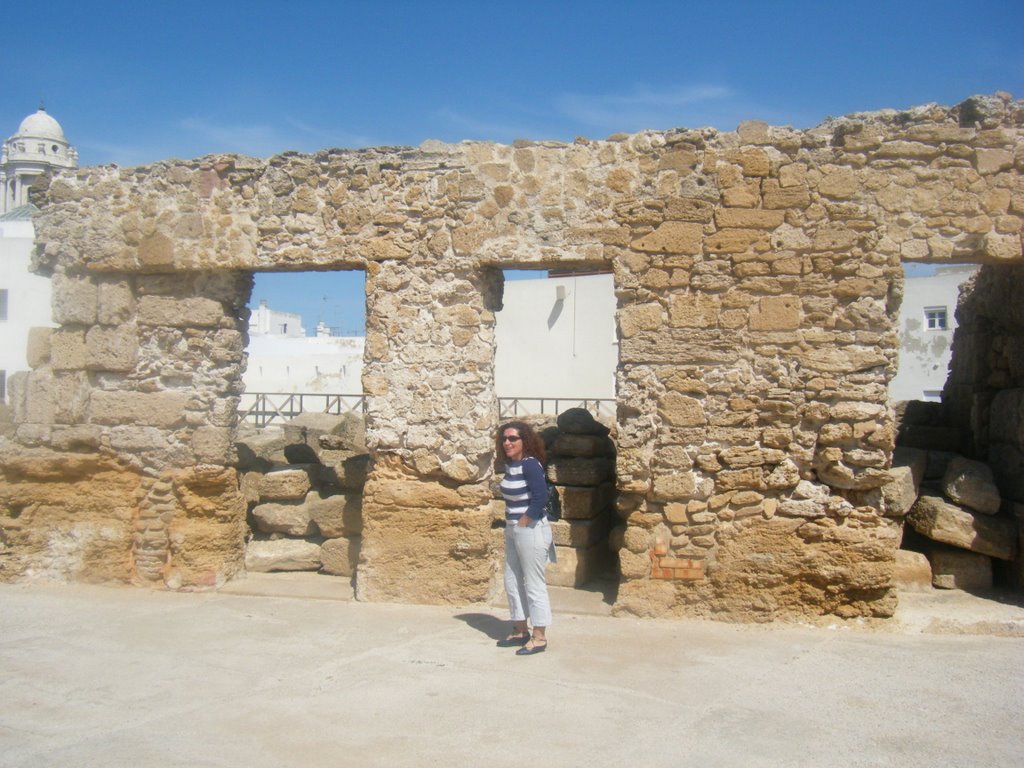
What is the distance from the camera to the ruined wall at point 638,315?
595cm

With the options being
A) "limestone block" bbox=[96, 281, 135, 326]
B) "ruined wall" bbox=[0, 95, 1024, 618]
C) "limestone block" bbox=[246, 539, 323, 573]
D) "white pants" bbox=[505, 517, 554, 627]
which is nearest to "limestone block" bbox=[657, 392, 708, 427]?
"ruined wall" bbox=[0, 95, 1024, 618]

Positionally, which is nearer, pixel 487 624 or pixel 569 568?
pixel 487 624

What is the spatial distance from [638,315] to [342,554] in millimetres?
3246

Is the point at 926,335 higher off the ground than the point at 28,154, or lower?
lower

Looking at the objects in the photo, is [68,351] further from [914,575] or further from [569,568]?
[914,575]

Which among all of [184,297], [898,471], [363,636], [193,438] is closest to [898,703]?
[898,471]

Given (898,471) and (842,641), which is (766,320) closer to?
(898,471)

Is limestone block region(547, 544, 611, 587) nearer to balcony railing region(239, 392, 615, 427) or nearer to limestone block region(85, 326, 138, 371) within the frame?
limestone block region(85, 326, 138, 371)

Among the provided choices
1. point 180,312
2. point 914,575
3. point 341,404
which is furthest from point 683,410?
point 341,404

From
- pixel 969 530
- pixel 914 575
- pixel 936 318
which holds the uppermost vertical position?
pixel 936 318

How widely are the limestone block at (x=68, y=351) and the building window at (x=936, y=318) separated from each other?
24908 millimetres

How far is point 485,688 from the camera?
4852 millimetres

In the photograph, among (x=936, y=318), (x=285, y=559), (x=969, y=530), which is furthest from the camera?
(x=936, y=318)

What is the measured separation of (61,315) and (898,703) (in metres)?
6.55
